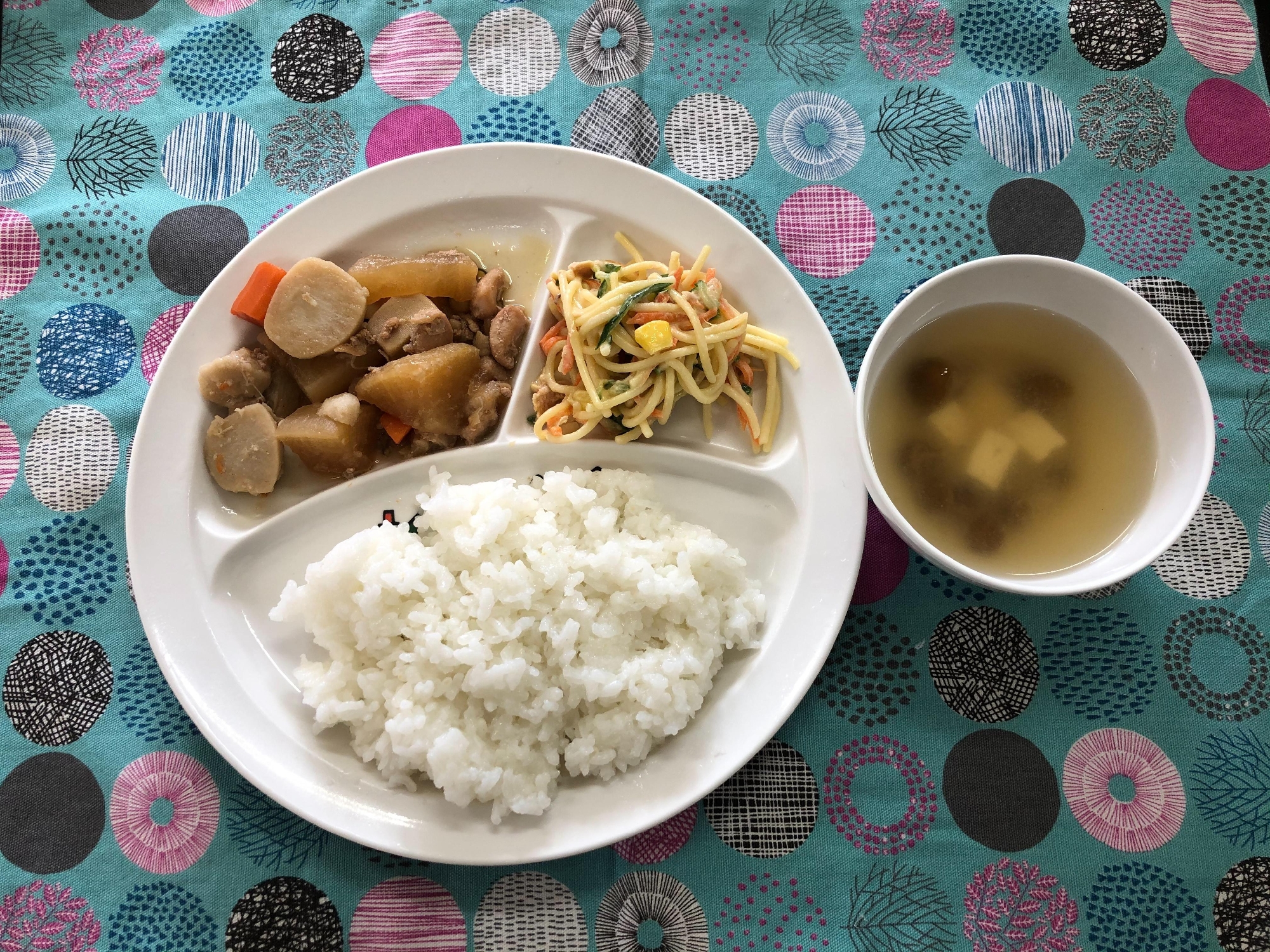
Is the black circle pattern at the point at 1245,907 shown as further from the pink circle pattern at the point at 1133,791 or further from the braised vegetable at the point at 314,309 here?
the braised vegetable at the point at 314,309

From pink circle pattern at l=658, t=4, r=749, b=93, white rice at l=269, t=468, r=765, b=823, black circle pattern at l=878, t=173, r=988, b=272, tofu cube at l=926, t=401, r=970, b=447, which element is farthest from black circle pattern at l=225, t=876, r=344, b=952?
pink circle pattern at l=658, t=4, r=749, b=93

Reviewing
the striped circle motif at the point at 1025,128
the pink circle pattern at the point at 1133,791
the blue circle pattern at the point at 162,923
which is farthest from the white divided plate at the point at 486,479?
the striped circle motif at the point at 1025,128

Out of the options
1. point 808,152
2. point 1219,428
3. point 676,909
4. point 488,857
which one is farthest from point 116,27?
point 1219,428

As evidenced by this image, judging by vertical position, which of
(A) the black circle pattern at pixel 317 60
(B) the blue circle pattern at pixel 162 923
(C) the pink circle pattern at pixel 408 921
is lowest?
(B) the blue circle pattern at pixel 162 923

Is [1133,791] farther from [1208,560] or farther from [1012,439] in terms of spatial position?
[1012,439]

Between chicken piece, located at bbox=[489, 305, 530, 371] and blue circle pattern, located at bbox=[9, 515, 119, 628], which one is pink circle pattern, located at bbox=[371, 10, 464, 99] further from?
blue circle pattern, located at bbox=[9, 515, 119, 628]

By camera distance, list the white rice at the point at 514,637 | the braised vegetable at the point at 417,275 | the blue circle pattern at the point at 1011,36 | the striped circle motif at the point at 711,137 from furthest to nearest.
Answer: the blue circle pattern at the point at 1011,36 < the striped circle motif at the point at 711,137 < the braised vegetable at the point at 417,275 < the white rice at the point at 514,637
